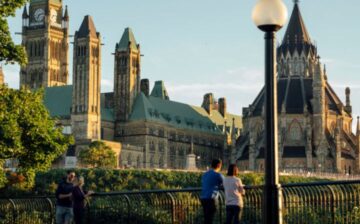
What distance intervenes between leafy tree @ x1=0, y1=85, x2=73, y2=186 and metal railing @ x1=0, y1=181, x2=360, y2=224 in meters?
1.85

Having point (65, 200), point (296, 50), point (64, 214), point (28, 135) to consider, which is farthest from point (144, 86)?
point (65, 200)

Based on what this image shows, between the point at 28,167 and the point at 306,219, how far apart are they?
13426 mm

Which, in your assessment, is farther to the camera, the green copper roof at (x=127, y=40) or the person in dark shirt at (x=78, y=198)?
the green copper roof at (x=127, y=40)

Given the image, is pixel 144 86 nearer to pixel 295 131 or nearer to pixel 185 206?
pixel 295 131

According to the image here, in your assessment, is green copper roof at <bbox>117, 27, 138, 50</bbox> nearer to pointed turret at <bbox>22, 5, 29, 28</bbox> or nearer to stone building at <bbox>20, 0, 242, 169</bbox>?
stone building at <bbox>20, 0, 242, 169</bbox>

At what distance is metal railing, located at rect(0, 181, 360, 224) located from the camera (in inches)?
848

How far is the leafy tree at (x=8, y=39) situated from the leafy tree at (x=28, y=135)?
1.50 metres

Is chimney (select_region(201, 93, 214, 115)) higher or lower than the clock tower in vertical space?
lower

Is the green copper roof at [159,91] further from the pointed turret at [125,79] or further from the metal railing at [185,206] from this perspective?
the metal railing at [185,206]

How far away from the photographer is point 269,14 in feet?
53.1

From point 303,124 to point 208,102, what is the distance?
3672cm

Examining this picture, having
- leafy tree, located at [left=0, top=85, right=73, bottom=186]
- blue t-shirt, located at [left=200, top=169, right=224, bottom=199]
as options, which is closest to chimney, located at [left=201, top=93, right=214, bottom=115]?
leafy tree, located at [left=0, top=85, right=73, bottom=186]

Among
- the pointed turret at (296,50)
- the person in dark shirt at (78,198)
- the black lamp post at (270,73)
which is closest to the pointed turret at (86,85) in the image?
the pointed turret at (296,50)

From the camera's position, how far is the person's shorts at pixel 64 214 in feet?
81.8
